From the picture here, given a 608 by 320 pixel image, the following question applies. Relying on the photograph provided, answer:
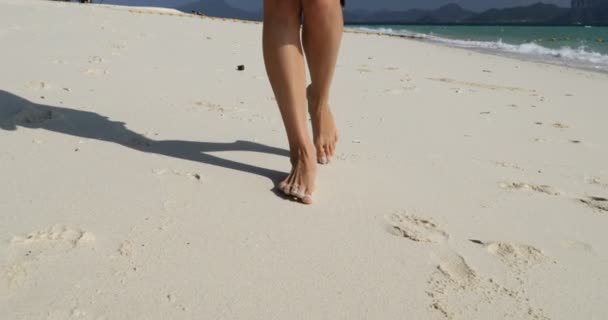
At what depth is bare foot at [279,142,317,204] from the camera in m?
1.46

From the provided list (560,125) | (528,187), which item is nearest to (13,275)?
(528,187)

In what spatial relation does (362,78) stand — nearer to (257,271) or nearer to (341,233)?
(341,233)

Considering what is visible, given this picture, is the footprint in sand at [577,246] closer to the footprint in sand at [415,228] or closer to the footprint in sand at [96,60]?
the footprint in sand at [415,228]

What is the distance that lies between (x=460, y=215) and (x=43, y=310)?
3.66 feet

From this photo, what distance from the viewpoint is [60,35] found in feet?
14.9

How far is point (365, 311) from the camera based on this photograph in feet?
3.15

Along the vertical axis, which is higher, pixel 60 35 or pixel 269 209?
pixel 60 35

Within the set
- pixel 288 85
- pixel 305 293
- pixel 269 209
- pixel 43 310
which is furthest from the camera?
pixel 288 85

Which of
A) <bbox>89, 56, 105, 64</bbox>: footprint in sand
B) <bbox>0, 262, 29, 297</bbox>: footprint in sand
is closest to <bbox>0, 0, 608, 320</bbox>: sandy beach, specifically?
<bbox>0, 262, 29, 297</bbox>: footprint in sand

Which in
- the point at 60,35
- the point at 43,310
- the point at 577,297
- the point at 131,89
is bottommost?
the point at 577,297

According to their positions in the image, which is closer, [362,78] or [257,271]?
[257,271]

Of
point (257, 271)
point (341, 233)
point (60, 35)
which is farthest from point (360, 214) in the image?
point (60, 35)

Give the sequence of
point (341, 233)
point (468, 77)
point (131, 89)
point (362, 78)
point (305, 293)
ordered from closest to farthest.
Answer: point (305, 293), point (341, 233), point (131, 89), point (362, 78), point (468, 77)

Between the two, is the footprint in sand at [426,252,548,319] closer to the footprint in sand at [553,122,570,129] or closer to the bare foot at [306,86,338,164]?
the bare foot at [306,86,338,164]
